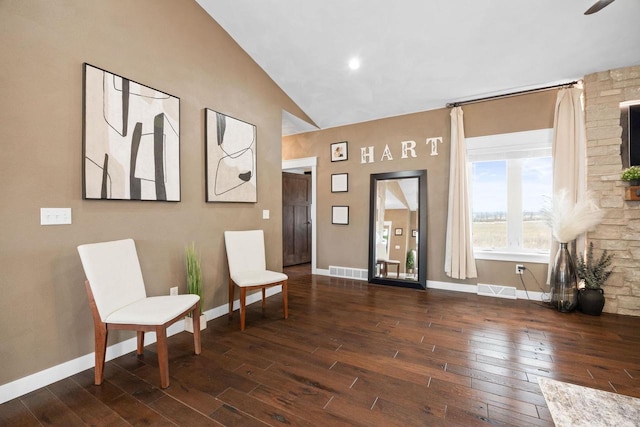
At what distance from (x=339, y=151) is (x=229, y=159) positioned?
7.62 ft

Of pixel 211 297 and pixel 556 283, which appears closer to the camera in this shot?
pixel 211 297

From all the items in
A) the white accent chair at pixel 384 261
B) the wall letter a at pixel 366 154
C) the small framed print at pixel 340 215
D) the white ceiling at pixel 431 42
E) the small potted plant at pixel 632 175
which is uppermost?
the white ceiling at pixel 431 42

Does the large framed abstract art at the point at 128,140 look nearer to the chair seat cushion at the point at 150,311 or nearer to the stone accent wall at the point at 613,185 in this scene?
the chair seat cushion at the point at 150,311

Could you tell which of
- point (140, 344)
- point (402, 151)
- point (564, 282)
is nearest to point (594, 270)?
point (564, 282)

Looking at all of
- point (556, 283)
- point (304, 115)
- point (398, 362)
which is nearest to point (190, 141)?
point (304, 115)

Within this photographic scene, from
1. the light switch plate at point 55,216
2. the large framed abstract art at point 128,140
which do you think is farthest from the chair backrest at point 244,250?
the light switch plate at point 55,216

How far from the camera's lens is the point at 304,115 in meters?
4.74

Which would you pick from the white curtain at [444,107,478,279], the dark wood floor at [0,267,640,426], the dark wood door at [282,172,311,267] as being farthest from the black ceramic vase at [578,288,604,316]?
the dark wood door at [282,172,311,267]

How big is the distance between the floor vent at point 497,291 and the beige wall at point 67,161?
3.69 m

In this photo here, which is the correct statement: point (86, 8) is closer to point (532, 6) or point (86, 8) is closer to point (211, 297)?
point (211, 297)

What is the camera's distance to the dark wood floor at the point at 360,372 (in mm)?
1618

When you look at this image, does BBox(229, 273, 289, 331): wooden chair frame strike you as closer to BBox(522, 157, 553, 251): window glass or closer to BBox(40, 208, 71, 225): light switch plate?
BBox(40, 208, 71, 225): light switch plate

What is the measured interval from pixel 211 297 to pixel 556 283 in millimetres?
3979

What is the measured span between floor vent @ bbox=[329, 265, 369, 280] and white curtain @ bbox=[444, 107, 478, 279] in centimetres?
136
